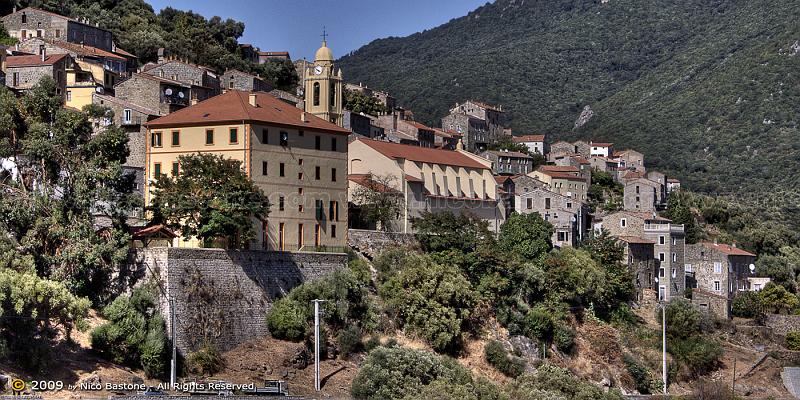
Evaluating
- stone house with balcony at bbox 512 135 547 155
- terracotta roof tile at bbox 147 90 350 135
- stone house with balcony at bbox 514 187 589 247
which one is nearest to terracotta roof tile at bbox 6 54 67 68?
terracotta roof tile at bbox 147 90 350 135

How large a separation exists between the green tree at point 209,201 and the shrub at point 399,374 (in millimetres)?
8556

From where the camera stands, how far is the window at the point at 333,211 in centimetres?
7781

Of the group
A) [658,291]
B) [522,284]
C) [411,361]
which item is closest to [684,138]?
[658,291]

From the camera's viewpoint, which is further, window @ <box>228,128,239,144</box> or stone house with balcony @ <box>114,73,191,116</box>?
stone house with balcony @ <box>114,73,191,116</box>

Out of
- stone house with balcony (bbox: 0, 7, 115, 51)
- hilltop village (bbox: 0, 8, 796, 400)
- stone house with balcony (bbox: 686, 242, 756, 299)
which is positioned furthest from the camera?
stone house with balcony (bbox: 0, 7, 115, 51)

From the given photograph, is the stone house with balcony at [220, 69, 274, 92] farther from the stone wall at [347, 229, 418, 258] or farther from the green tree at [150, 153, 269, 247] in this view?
the green tree at [150, 153, 269, 247]

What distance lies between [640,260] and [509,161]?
120 ft

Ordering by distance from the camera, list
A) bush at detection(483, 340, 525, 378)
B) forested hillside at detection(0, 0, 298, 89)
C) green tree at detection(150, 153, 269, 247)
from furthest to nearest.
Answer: forested hillside at detection(0, 0, 298, 89)
bush at detection(483, 340, 525, 378)
green tree at detection(150, 153, 269, 247)

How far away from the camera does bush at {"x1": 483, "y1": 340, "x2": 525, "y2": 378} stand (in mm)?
77438

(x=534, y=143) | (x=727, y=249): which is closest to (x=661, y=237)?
(x=727, y=249)

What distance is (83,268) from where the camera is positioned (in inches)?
2496

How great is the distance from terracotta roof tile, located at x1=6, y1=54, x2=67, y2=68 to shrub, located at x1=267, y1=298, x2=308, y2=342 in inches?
1328

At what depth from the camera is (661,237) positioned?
4375 inches

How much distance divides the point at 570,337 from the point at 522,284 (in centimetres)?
421
